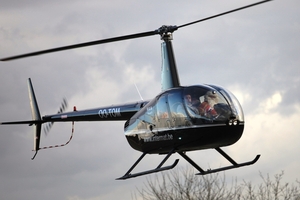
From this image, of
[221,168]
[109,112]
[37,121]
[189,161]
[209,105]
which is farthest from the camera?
[37,121]

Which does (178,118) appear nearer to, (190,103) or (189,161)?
(190,103)

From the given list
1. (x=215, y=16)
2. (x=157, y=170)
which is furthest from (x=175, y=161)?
(x=215, y=16)

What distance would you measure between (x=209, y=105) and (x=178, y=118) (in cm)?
111

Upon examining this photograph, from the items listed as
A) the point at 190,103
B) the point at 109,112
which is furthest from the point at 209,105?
the point at 109,112

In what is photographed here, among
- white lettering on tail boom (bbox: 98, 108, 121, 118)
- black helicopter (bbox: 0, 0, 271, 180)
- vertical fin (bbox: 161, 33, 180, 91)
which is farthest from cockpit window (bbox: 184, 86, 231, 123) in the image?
white lettering on tail boom (bbox: 98, 108, 121, 118)

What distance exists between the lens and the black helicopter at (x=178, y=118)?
73.4 feet

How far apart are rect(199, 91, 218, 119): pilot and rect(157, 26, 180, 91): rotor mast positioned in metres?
3.03

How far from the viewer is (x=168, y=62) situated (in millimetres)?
25531

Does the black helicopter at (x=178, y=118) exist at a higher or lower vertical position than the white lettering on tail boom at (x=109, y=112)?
lower

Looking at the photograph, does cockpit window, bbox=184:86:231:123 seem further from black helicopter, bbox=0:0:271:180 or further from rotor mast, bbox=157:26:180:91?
rotor mast, bbox=157:26:180:91

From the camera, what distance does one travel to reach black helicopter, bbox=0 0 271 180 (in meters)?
22.4

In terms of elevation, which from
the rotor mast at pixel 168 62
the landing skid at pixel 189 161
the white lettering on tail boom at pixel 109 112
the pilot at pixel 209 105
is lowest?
the landing skid at pixel 189 161

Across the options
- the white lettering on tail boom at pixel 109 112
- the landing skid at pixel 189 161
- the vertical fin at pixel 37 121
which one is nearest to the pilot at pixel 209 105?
the landing skid at pixel 189 161

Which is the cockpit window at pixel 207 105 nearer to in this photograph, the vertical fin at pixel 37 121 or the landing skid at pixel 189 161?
the landing skid at pixel 189 161
